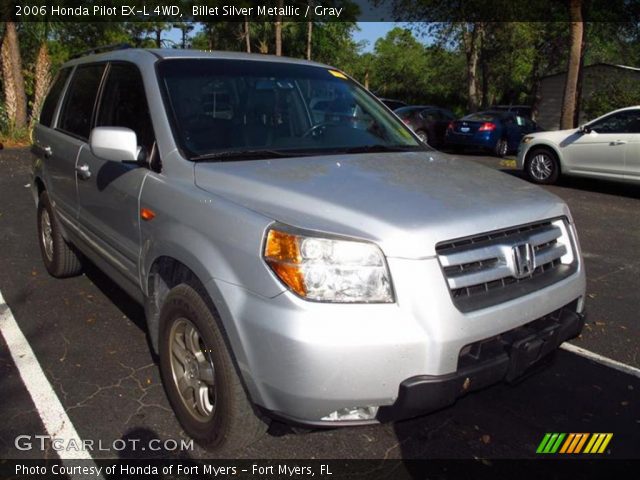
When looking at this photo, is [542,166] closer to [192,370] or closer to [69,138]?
[69,138]

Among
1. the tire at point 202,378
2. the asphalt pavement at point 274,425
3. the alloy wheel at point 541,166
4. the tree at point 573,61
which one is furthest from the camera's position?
the tree at point 573,61

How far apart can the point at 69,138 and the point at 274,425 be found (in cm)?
→ 275

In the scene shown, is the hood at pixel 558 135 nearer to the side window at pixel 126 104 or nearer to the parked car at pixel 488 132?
the parked car at pixel 488 132

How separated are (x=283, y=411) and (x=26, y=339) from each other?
2521 millimetres

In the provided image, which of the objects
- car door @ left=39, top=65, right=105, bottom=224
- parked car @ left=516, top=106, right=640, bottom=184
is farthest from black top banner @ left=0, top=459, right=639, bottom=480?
parked car @ left=516, top=106, right=640, bottom=184

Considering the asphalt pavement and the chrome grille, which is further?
the asphalt pavement

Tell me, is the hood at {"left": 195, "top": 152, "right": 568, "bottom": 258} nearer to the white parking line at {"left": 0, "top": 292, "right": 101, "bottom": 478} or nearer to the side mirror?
the side mirror

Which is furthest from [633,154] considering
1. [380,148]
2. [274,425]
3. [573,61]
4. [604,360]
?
[274,425]

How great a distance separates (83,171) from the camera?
378 centimetres

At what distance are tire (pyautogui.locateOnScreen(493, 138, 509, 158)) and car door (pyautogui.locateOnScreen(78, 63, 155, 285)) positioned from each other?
14.5 m

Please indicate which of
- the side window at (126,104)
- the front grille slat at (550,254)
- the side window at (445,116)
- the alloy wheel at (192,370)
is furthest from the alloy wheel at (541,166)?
the alloy wheel at (192,370)

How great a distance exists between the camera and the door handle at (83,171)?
3727 millimetres

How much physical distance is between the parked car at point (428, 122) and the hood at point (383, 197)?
52.1 feet

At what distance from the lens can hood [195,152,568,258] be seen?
223 cm
